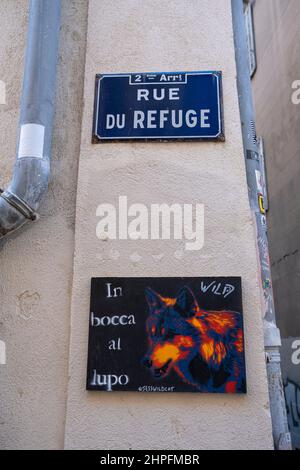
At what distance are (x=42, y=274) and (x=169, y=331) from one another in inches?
40.8

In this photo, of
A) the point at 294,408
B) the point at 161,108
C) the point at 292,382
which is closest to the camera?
the point at 161,108

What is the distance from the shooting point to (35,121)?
3133mm

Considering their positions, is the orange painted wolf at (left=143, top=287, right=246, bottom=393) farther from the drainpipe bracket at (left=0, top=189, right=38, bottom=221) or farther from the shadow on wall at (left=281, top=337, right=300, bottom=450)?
the shadow on wall at (left=281, top=337, right=300, bottom=450)

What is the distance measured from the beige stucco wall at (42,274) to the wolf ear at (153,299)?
23.1 inches

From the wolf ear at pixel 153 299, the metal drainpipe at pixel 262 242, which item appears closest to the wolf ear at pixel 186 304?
the wolf ear at pixel 153 299

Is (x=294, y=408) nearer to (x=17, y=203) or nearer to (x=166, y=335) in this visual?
(x=166, y=335)

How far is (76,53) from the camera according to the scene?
3.59 meters

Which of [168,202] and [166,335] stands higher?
[168,202]

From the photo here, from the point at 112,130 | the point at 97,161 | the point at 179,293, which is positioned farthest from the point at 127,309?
the point at 112,130

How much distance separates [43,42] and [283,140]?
5946 mm

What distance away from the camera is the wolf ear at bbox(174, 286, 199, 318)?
2.89m
